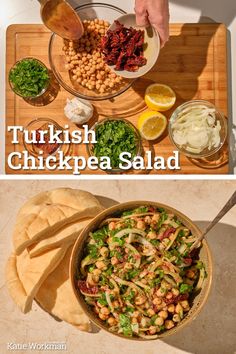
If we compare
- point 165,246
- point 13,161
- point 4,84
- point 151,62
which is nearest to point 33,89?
point 4,84

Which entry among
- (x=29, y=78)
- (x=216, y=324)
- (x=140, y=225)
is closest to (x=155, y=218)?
(x=140, y=225)

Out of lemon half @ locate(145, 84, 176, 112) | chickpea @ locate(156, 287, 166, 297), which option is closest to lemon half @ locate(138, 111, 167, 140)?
lemon half @ locate(145, 84, 176, 112)

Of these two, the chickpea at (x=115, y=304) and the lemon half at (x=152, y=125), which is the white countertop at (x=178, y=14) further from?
the chickpea at (x=115, y=304)

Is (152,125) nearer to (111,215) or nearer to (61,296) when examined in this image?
(111,215)

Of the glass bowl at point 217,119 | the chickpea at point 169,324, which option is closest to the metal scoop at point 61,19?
the glass bowl at point 217,119

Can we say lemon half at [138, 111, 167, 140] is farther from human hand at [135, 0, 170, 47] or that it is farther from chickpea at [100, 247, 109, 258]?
chickpea at [100, 247, 109, 258]

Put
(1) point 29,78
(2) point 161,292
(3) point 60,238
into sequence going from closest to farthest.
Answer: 1. (2) point 161,292
2. (3) point 60,238
3. (1) point 29,78
